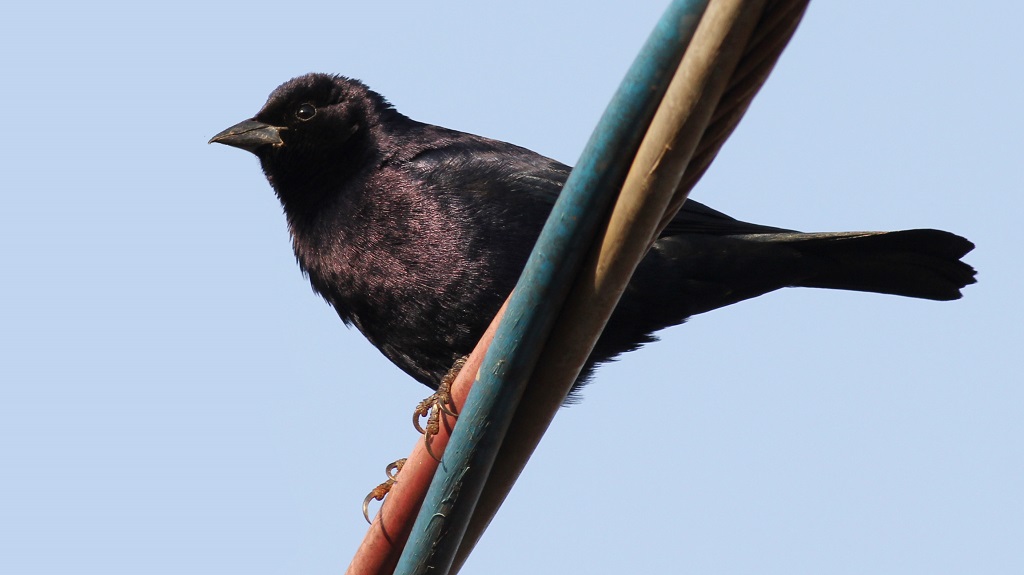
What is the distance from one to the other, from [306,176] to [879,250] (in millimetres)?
2454

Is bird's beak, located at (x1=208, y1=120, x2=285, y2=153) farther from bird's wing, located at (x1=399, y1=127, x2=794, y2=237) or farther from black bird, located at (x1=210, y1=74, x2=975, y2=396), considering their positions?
bird's wing, located at (x1=399, y1=127, x2=794, y2=237)

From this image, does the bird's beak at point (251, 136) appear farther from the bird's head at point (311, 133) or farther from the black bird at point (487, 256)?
the black bird at point (487, 256)

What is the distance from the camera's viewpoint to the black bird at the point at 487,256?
4.56 metres

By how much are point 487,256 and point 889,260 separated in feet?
5.15

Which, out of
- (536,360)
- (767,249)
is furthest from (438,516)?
(767,249)

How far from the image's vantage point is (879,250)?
4703 mm

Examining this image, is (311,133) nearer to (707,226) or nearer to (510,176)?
(510,176)

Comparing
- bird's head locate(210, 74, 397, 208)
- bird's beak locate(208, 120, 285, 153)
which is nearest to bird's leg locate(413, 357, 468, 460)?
bird's head locate(210, 74, 397, 208)

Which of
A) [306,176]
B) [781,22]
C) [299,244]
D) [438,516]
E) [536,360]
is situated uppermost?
[306,176]

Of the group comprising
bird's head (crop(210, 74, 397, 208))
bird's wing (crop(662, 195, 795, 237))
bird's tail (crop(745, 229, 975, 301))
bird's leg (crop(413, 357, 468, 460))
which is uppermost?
bird's head (crop(210, 74, 397, 208))

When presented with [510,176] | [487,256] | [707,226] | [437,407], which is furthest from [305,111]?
[437,407]

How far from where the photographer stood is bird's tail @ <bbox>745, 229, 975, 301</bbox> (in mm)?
4574

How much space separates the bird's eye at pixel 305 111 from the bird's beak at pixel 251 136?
0.11 metres

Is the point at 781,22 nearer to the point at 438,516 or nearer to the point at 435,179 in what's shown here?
the point at 438,516
